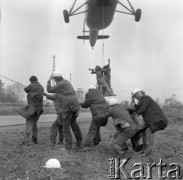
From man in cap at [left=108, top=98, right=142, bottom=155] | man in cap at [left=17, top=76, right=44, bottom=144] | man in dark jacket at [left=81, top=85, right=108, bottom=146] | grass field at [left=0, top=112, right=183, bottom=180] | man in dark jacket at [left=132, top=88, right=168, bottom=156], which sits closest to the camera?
grass field at [left=0, top=112, right=183, bottom=180]

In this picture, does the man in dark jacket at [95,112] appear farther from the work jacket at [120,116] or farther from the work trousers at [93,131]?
the work jacket at [120,116]

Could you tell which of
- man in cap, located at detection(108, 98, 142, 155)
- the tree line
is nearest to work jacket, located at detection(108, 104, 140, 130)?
man in cap, located at detection(108, 98, 142, 155)

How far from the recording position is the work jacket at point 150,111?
26.0 ft

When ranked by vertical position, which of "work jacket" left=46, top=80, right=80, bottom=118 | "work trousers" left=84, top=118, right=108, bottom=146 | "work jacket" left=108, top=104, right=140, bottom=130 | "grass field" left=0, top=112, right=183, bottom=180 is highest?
"work jacket" left=46, top=80, right=80, bottom=118

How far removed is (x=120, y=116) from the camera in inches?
304

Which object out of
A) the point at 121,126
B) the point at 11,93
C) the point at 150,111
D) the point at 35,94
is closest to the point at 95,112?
the point at 121,126

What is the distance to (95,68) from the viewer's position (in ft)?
50.6

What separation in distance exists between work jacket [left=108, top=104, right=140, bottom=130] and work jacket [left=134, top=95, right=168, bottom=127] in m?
0.39

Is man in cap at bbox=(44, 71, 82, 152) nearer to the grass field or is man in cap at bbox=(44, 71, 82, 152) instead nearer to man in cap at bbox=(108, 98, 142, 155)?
the grass field

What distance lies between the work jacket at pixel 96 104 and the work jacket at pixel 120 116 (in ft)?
2.23

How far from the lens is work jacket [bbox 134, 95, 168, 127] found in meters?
7.93

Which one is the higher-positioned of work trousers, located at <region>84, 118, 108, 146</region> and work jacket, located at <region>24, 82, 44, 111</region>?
work jacket, located at <region>24, 82, 44, 111</region>

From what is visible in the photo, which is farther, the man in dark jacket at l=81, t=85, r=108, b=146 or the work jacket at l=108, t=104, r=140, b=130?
the man in dark jacket at l=81, t=85, r=108, b=146

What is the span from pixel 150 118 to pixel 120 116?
2.55ft
